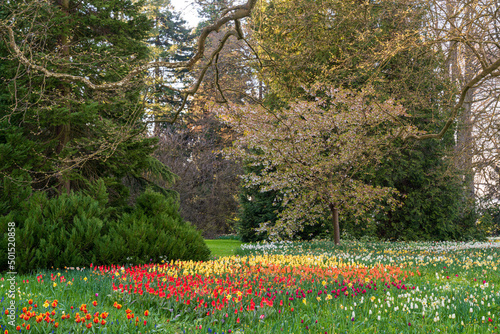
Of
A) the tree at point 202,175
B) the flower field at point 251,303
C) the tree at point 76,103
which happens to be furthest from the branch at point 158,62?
the tree at point 202,175

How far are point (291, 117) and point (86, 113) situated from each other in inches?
210

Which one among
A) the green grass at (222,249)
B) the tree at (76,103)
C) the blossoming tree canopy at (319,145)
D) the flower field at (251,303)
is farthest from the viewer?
the green grass at (222,249)

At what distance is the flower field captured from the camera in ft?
11.4

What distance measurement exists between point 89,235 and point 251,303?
3.65 m

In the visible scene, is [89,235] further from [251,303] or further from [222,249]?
[222,249]

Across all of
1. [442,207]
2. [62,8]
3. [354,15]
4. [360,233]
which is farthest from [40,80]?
[442,207]

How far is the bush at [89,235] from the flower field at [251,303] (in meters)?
0.55

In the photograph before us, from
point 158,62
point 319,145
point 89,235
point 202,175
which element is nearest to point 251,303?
point 89,235

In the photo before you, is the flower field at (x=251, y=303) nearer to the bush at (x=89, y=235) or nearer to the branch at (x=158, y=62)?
the bush at (x=89, y=235)

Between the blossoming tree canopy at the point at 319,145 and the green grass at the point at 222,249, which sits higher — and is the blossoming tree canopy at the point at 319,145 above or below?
above

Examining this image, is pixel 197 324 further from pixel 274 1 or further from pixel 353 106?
pixel 274 1

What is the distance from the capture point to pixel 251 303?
3994 mm

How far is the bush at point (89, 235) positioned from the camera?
598 centimetres

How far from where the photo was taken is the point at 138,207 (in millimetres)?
8000
